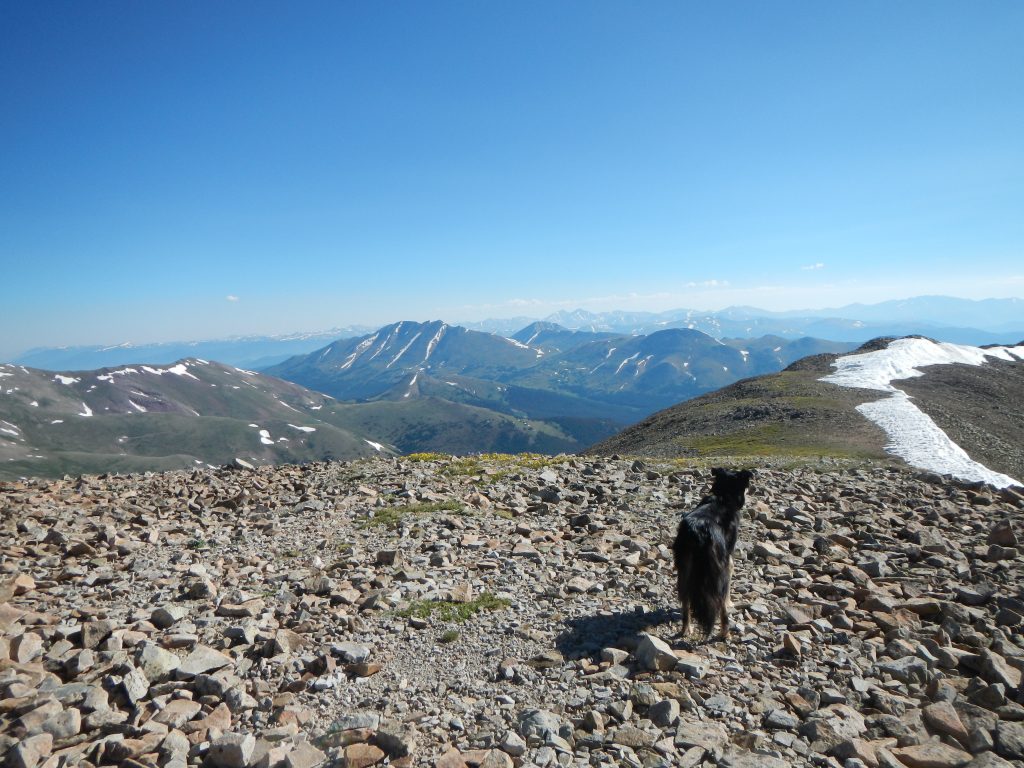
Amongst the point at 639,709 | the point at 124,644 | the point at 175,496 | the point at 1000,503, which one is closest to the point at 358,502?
the point at 175,496

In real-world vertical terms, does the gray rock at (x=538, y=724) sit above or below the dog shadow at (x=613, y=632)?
above

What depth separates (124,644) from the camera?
21.9ft

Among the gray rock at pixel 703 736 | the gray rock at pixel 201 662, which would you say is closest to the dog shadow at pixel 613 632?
the gray rock at pixel 703 736

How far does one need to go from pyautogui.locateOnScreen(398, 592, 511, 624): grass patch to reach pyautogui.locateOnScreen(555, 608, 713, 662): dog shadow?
1.24 meters

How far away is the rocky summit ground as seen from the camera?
5.22m

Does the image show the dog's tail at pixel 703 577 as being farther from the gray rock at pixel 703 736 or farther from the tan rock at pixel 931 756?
the tan rock at pixel 931 756

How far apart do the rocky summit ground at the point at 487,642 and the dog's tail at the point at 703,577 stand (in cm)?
43

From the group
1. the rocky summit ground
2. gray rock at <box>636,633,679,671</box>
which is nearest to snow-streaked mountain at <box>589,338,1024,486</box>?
the rocky summit ground

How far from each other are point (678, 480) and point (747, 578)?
8.54m

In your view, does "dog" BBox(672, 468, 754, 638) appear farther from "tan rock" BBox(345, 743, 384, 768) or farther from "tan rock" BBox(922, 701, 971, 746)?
"tan rock" BBox(345, 743, 384, 768)

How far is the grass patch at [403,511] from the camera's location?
12656 mm

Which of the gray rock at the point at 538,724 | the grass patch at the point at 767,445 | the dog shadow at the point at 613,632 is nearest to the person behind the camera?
the gray rock at the point at 538,724

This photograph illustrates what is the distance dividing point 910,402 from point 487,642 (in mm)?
64180

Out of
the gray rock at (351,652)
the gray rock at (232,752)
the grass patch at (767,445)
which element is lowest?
the grass patch at (767,445)
